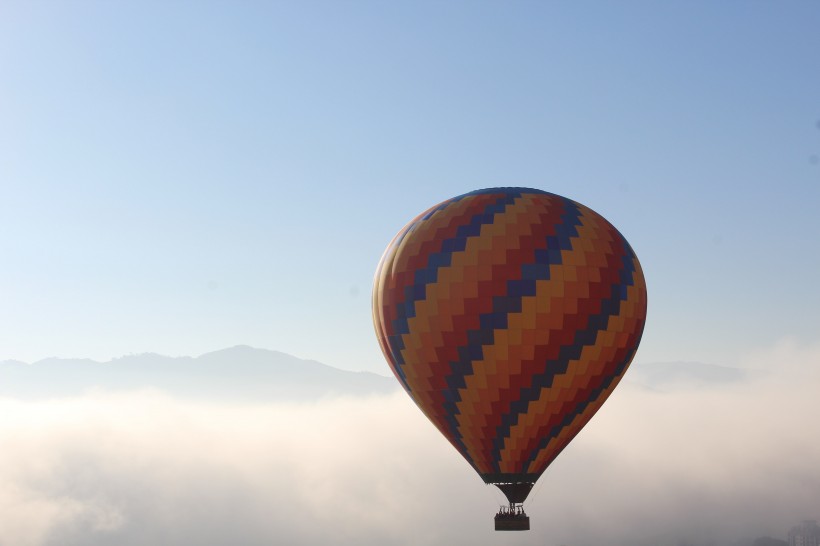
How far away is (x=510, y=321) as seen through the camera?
51938 mm

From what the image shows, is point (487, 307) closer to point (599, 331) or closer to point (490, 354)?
point (490, 354)

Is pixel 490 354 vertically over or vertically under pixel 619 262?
under

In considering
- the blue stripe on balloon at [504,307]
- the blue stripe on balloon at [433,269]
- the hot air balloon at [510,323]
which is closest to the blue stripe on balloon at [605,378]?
the hot air balloon at [510,323]

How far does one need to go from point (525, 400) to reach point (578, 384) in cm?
298

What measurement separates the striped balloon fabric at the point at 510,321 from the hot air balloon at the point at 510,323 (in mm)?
59

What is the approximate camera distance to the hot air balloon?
52219mm

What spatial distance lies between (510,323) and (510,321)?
10 centimetres

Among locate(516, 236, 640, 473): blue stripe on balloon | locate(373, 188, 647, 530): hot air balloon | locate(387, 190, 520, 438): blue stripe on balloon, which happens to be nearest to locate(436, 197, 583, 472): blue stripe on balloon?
locate(373, 188, 647, 530): hot air balloon

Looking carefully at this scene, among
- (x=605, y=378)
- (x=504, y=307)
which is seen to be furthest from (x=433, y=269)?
(x=605, y=378)

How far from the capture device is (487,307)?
52094 mm

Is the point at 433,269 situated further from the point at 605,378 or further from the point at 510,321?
the point at 605,378

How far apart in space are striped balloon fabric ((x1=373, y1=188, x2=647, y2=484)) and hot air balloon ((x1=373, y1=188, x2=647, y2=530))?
2.3 inches

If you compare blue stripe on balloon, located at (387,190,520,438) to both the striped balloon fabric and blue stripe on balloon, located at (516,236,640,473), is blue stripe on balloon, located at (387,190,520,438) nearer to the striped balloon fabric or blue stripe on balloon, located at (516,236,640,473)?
the striped balloon fabric

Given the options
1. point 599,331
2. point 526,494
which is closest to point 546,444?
point 526,494
